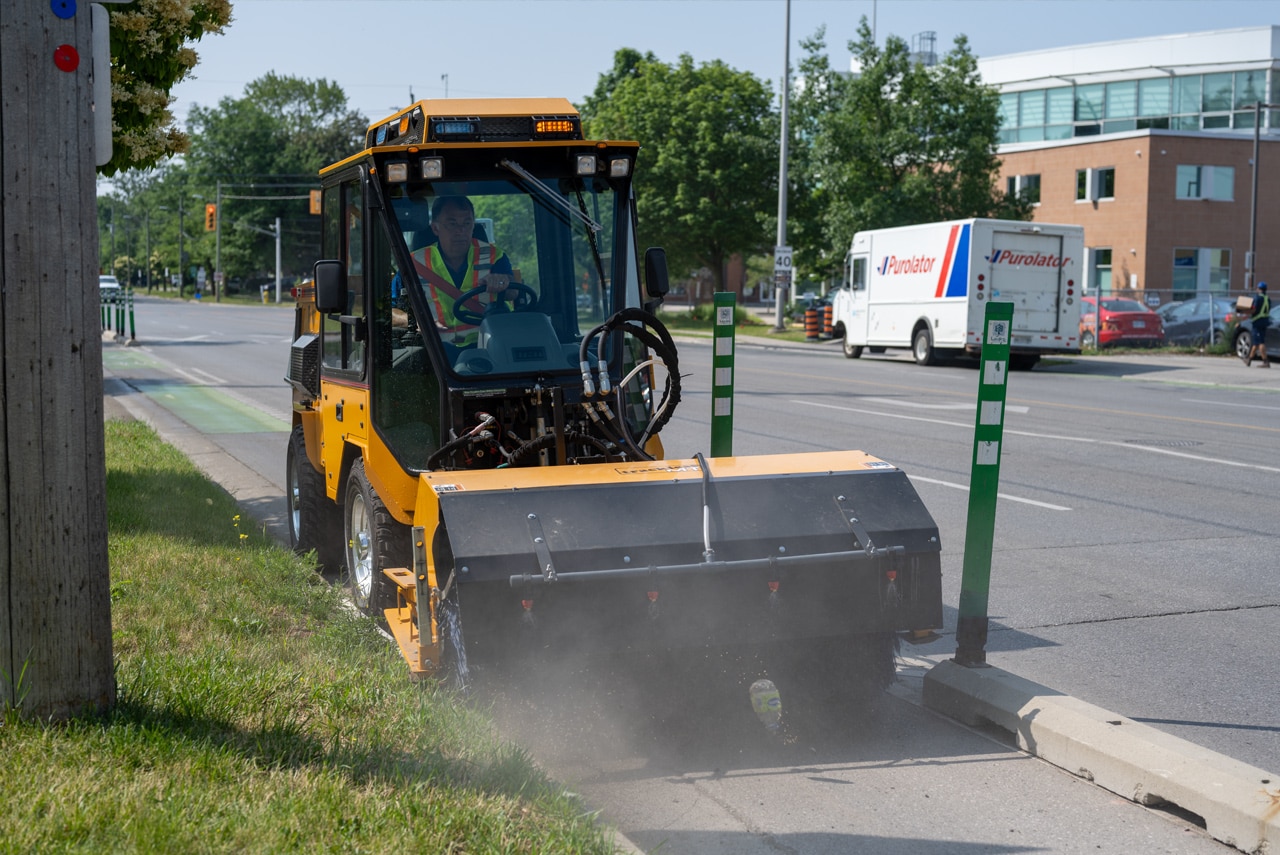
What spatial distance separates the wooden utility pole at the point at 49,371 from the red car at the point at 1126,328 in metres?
32.8

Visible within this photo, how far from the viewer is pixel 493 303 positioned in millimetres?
6301

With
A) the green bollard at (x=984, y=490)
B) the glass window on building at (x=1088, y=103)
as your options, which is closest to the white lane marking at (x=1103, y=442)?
the green bollard at (x=984, y=490)

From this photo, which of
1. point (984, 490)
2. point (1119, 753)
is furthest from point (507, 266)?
point (1119, 753)

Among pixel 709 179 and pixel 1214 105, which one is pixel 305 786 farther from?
pixel 1214 105

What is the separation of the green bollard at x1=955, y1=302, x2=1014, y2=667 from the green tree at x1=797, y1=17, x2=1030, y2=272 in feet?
123

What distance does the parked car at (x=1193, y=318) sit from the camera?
117 feet

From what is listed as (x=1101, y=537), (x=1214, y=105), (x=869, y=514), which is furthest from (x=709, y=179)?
(x=869, y=514)

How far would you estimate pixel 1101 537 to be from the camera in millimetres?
9102

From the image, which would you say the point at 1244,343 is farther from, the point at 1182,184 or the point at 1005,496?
the point at 1182,184

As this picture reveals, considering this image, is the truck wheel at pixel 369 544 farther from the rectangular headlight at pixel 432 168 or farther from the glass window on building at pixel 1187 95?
the glass window on building at pixel 1187 95

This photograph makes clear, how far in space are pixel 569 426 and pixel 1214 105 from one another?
6450 cm

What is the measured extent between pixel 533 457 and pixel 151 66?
177 inches

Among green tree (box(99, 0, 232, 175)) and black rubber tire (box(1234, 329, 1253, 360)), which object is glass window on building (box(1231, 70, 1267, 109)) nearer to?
black rubber tire (box(1234, 329, 1253, 360))

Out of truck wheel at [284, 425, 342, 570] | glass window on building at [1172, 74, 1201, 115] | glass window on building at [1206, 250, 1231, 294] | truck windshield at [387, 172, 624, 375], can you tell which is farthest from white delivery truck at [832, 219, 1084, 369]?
glass window on building at [1172, 74, 1201, 115]
